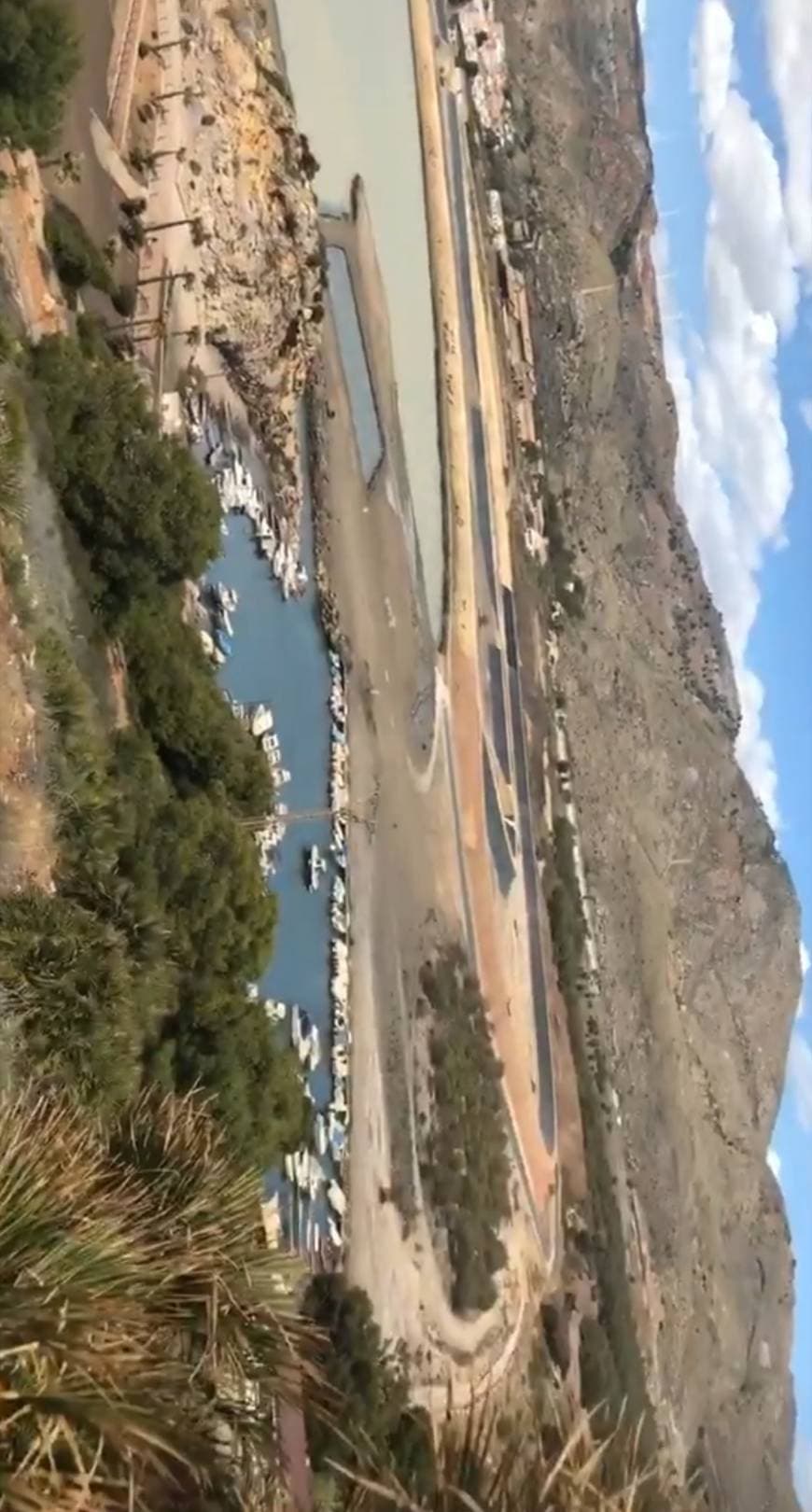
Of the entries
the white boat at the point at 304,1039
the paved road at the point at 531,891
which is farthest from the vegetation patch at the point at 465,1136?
the white boat at the point at 304,1039

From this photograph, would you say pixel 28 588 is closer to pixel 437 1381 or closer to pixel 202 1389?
pixel 202 1389

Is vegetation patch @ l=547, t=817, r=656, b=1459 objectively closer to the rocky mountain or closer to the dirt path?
the rocky mountain

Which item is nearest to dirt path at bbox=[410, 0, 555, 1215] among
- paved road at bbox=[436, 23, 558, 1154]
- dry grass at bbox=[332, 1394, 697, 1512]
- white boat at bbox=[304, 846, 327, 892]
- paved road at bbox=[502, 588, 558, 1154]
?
paved road at bbox=[436, 23, 558, 1154]

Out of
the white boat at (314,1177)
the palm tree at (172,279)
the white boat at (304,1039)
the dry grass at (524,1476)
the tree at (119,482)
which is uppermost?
the palm tree at (172,279)

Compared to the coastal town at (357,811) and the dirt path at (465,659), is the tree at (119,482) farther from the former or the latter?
the dirt path at (465,659)

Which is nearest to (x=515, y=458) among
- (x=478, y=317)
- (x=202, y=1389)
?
(x=478, y=317)

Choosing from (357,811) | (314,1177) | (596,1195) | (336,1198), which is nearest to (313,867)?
(357,811)
